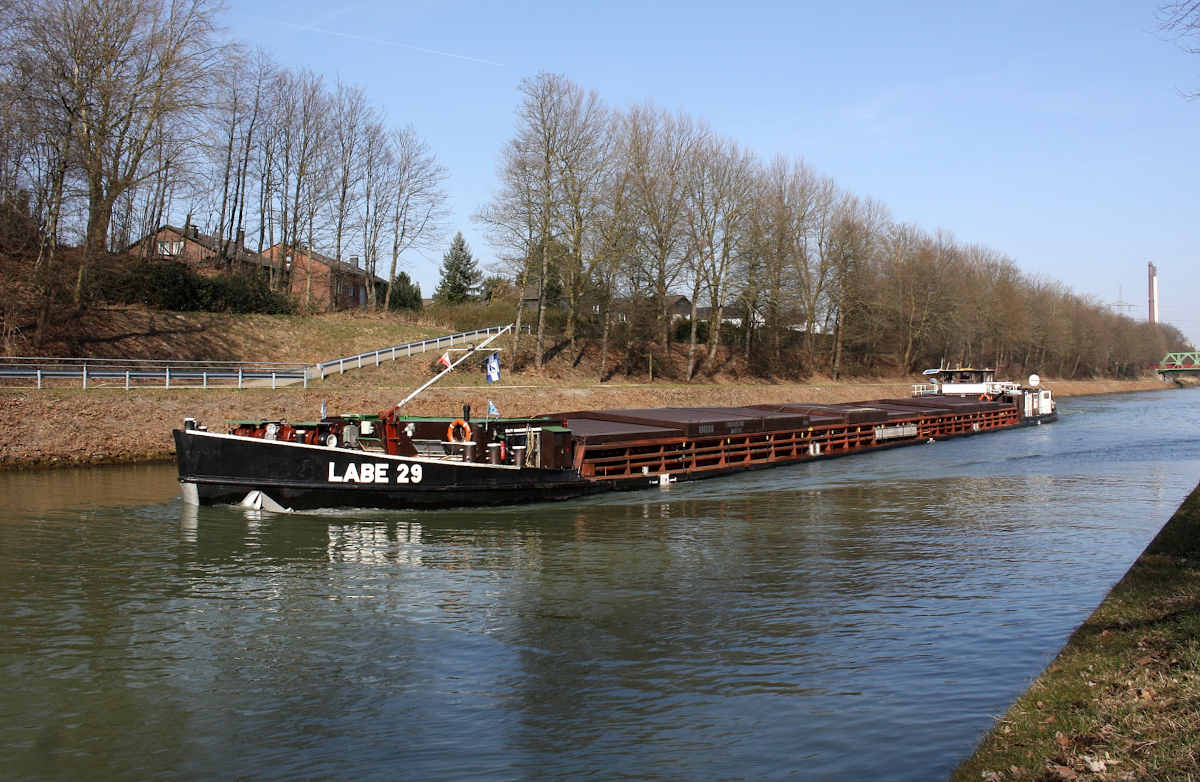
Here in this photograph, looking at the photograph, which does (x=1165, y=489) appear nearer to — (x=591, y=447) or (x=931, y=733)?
(x=591, y=447)

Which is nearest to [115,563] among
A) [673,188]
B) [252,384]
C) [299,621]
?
[299,621]

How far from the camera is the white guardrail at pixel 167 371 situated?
30330 mm

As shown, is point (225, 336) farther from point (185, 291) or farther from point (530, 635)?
point (530, 635)

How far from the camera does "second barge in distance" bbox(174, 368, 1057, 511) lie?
61.3 ft

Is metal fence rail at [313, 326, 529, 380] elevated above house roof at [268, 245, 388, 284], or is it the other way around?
house roof at [268, 245, 388, 284]

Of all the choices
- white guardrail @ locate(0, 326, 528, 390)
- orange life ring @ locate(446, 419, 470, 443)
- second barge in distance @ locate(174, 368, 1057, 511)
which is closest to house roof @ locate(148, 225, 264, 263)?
white guardrail @ locate(0, 326, 528, 390)

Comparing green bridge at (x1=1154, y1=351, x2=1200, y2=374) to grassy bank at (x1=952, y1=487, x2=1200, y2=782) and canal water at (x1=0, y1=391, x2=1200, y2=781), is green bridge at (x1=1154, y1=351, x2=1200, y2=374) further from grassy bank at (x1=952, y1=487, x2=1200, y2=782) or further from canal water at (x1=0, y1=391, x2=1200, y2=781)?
grassy bank at (x1=952, y1=487, x2=1200, y2=782)

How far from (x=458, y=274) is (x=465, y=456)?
195 ft

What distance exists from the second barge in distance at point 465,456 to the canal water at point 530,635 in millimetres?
608

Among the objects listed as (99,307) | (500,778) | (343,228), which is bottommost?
(500,778)

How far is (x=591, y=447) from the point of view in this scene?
76.5 feet

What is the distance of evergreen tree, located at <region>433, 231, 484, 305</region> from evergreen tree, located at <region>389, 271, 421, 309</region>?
19.8ft

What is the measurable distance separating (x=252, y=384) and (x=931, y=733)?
32326 millimetres

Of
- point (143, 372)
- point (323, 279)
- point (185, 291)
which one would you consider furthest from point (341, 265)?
point (143, 372)
